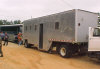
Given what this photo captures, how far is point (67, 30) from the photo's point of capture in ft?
36.9

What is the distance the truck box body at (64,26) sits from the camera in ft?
34.8

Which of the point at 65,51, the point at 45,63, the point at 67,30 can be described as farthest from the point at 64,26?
the point at 45,63

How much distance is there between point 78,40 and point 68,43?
3.62ft

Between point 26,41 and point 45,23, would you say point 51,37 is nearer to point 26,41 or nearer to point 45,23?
point 45,23

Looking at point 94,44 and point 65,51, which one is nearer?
point 94,44

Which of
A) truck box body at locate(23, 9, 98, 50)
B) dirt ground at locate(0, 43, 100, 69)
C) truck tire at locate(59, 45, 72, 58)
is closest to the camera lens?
dirt ground at locate(0, 43, 100, 69)

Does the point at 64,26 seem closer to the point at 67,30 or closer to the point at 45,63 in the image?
the point at 67,30

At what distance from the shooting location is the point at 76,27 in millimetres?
10469

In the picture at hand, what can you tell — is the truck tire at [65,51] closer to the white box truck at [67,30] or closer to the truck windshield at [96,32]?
the white box truck at [67,30]

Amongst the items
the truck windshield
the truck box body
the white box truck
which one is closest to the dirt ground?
the white box truck

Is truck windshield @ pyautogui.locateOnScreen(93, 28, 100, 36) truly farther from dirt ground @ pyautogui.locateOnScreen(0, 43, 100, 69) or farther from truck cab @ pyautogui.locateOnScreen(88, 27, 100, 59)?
dirt ground @ pyautogui.locateOnScreen(0, 43, 100, 69)

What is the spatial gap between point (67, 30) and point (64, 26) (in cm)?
50

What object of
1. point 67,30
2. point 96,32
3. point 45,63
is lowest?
point 45,63

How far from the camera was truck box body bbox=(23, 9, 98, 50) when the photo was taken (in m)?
10.6
